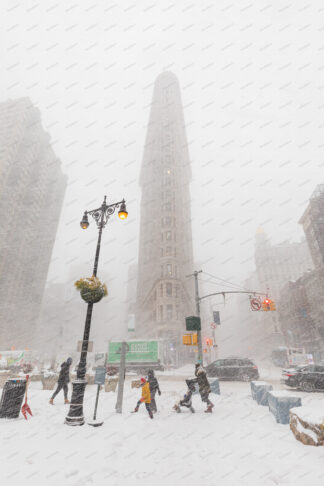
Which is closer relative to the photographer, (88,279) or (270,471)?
(270,471)

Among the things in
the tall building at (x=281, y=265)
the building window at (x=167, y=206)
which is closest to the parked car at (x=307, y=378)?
the building window at (x=167, y=206)

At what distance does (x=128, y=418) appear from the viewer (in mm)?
7871

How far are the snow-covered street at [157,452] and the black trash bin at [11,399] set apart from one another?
0.38m

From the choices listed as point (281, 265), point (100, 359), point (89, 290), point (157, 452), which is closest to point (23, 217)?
point (100, 359)

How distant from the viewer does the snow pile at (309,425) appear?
5.16m

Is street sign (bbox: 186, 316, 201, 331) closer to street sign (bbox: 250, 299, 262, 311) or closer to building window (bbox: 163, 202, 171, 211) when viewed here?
street sign (bbox: 250, 299, 262, 311)

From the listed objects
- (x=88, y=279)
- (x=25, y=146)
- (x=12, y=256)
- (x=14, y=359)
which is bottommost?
(x=14, y=359)

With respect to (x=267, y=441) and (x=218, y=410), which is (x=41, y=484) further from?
(x=218, y=410)

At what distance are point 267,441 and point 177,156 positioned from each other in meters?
83.0

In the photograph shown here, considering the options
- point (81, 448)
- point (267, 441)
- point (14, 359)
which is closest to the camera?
point (81, 448)

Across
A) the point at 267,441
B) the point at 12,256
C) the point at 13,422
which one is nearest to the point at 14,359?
the point at 13,422

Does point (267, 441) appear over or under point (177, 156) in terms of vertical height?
under

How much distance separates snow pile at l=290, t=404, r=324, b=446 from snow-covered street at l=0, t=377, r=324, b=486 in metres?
0.15

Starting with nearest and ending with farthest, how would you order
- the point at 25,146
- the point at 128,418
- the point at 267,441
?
1. the point at 267,441
2. the point at 128,418
3. the point at 25,146
